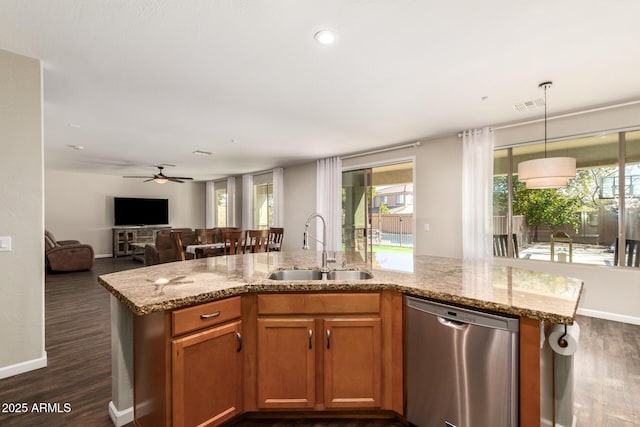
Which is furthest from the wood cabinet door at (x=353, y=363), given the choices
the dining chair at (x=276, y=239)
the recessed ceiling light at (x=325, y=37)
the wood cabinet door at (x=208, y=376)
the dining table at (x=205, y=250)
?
the dining chair at (x=276, y=239)

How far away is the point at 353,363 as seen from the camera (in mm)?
1782

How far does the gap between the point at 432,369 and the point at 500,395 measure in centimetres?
32

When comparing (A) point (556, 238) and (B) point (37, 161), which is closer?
(B) point (37, 161)

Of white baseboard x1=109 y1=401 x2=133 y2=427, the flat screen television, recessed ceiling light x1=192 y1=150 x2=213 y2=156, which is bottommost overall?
white baseboard x1=109 y1=401 x2=133 y2=427

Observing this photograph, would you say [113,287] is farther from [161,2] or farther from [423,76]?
[423,76]

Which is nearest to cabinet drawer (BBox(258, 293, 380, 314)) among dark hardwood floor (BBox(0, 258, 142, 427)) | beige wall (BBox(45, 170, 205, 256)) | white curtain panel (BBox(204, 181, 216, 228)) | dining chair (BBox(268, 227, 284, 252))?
dark hardwood floor (BBox(0, 258, 142, 427))

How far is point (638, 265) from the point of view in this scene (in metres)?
3.45

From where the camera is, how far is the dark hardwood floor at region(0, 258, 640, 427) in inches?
72.6

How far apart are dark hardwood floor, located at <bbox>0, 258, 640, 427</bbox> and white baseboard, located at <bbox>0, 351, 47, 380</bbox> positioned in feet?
0.14

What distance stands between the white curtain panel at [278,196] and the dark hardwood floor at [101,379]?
444 centimetres

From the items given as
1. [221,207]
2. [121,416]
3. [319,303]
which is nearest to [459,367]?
[319,303]

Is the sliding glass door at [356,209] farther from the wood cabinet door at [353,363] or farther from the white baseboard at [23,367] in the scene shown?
the white baseboard at [23,367]

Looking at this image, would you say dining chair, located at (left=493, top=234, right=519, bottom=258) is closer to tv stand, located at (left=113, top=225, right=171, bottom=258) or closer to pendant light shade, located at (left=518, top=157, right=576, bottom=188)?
pendant light shade, located at (left=518, top=157, right=576, bottom=188)

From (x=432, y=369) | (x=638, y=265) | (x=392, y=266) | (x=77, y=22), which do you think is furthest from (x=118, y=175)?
(x=638, y=265)
